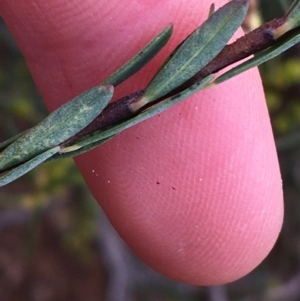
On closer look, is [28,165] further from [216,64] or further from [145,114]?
[216,64]

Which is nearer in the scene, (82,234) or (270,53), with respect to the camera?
(270,53)

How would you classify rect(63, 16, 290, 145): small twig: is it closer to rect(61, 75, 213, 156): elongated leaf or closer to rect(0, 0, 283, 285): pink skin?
rect(61, 75, 213, 156): elongated leaf

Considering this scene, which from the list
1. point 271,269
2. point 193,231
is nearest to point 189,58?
point 193,231

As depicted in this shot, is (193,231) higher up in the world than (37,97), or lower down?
lower down

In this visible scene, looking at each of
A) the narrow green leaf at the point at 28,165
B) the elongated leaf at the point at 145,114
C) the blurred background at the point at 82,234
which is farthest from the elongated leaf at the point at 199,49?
the blurred background at the point at 82,234

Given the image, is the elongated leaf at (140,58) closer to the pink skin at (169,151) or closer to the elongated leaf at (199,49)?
the elongated leaf at (199,49)

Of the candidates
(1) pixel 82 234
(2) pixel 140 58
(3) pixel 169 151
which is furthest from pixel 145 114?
(1) pixel 82 234

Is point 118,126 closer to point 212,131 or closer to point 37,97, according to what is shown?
point 212,131
